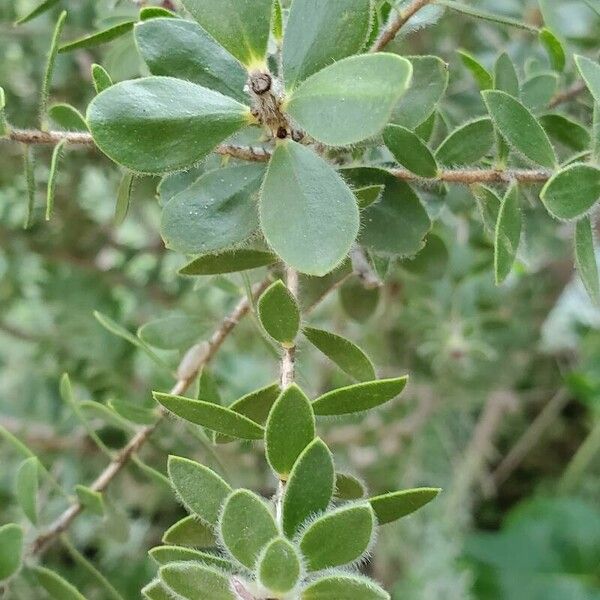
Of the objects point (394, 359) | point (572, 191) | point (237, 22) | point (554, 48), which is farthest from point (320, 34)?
point (394, 359)

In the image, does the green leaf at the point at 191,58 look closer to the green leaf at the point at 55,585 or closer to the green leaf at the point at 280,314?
the green leaf at the point at 280,314

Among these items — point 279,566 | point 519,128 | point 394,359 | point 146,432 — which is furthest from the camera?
point 394,359

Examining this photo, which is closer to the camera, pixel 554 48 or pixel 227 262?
pixel 227 262

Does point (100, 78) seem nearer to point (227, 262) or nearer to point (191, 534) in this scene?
point (227, 262)

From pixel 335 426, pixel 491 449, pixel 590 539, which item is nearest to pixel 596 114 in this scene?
pixel 335 426

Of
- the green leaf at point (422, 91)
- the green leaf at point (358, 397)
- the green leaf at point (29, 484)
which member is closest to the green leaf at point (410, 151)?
the green leaf at point (422, 91)

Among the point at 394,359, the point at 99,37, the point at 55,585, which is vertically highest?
the point at 99,37

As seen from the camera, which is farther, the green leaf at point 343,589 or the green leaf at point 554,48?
the green leaf at point 554,48
